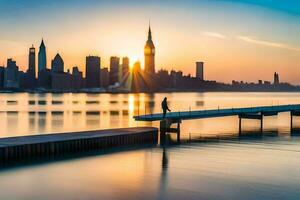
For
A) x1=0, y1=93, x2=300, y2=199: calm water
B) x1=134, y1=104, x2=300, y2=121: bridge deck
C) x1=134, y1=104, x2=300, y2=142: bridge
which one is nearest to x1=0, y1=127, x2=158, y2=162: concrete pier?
x1=0, y1=93, x2=300, y2=199: calm water

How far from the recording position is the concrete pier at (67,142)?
29141mm

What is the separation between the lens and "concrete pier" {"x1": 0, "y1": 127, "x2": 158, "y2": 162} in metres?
29.1

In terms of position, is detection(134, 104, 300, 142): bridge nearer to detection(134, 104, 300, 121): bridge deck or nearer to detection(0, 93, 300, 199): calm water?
detection(134, 104, 300, 121): bridge deck

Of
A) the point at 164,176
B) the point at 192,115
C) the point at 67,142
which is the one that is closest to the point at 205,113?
the point at 192,115

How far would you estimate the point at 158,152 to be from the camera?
35406 mm

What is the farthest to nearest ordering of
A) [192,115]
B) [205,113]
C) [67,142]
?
[205,113] < [192,115] < [67,142]

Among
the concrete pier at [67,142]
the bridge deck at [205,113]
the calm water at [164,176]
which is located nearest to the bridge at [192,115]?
the bridge deck at [205,113]

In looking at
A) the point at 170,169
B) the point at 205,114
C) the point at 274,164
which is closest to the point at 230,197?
the point at 170,169

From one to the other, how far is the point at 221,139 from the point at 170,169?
19.2m

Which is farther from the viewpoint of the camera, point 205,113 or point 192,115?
point 205,113

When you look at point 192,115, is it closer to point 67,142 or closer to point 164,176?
point 67,142

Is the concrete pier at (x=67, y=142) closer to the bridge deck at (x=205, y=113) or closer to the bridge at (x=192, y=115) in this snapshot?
the bridge deck at (x=205, y=113)

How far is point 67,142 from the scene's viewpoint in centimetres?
3222

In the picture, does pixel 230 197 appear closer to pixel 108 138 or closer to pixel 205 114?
pixel 108 138
